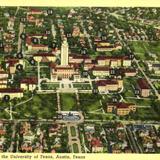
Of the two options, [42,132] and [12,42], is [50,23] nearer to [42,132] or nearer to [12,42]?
[12,42]

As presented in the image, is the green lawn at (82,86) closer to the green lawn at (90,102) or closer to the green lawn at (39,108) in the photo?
the green lawn at (90,102)

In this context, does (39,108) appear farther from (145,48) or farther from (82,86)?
(145,48)

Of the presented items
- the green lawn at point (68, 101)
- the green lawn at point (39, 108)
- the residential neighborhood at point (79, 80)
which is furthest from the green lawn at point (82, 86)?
the green lawn at point (39, 108)

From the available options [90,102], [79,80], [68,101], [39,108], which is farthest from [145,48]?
[39,108]

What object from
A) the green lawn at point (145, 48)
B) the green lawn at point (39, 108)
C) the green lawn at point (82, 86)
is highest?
the green lawn at point (145, 48)

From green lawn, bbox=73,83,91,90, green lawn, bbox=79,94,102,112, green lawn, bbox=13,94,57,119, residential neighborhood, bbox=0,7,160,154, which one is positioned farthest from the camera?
green lawn, bbox=73,83,91,90

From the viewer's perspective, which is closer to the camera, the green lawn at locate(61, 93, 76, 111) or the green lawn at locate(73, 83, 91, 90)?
the green lawn at locate(61, 93, 76, 111)

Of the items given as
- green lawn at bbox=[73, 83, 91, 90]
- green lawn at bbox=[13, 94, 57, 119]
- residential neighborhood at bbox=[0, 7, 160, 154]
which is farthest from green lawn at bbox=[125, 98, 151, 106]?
green lawn at bbox=[13, 94, 57, 119]

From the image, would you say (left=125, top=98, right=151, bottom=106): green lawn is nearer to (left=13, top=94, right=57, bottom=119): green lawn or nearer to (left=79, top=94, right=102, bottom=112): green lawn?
(left=79, top=94, right=102, bottom=112): green lawn
